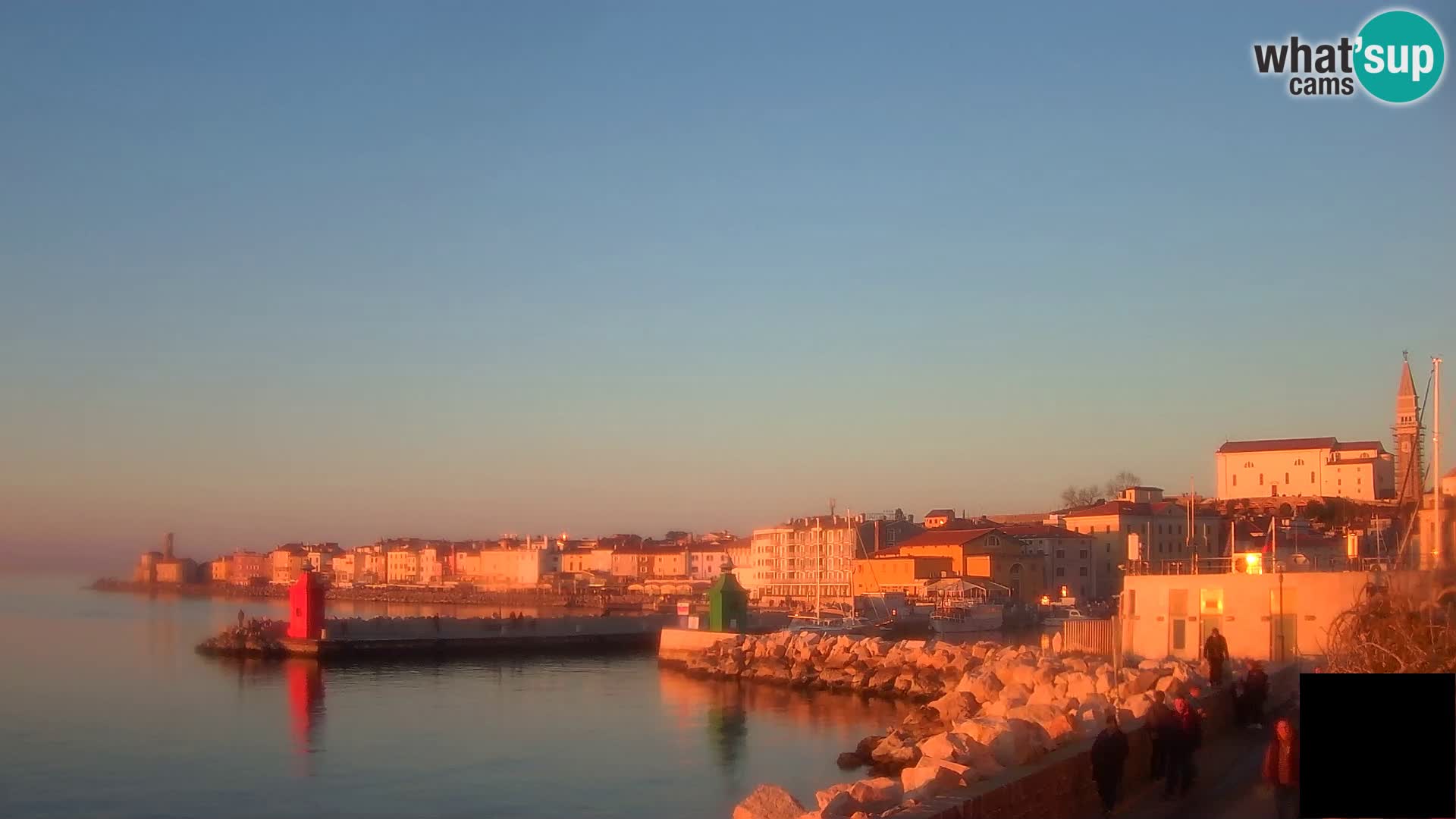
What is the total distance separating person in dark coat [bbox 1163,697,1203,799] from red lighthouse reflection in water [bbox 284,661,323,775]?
52.7 feet

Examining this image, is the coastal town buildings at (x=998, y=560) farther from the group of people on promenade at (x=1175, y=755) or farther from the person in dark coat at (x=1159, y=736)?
the person in dark coat at (x=1159, y=736)

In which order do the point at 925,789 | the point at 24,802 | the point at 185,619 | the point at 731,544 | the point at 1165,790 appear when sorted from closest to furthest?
the point at 925,789, the point at 1165,790, the point at 24,802, the point at 185,619, the point at 731,544

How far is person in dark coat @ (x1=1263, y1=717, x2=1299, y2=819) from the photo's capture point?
29.5 feet

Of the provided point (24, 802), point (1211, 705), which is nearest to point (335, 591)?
point (24, 802)

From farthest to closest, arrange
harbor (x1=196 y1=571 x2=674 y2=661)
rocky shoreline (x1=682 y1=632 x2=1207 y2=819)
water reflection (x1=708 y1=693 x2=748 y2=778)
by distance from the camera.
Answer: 1. harbor (x1=196 y1=571 x2=674 y2=661)
2. water reflection (x1=708 y1=693 x2=748 y2=778)
3. rocky shoreline (x1=682 y1=632 x2=1207 y2=819)

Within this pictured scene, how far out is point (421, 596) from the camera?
117875 millimetres

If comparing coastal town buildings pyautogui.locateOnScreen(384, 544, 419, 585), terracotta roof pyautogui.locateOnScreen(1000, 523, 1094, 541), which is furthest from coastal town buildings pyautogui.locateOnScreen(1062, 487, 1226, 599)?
coastal town buildings pyautogui.locateOnScreen(384, 544, 419, 585)

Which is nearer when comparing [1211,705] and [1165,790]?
[1165,790]

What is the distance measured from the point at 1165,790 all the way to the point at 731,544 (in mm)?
99205

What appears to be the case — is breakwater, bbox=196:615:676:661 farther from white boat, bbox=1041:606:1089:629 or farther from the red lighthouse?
white boat, bbox=1041:606:1089:629

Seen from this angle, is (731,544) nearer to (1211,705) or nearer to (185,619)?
(185,619)

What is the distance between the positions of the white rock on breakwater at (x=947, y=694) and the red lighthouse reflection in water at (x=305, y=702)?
11557mm

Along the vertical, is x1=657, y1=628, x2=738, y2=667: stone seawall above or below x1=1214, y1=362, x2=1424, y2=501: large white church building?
below

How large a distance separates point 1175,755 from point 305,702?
26.1 meters
